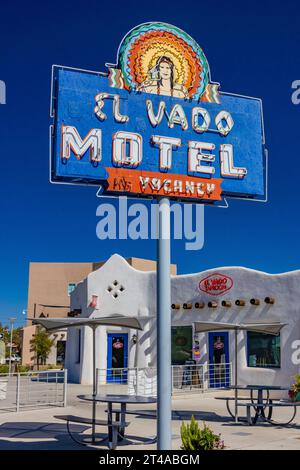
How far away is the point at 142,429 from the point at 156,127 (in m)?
6.94

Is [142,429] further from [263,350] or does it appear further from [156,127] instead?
[263,350]

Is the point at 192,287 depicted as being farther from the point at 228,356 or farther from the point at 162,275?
the point at 162,275

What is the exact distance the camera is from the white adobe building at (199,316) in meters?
21.2

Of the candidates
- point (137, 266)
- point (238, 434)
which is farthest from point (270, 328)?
point (137, 266)

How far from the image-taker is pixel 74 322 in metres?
11.9

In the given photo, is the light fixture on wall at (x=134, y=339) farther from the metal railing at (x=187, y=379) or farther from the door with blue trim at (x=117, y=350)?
the metal railing at (x=187, y=379)

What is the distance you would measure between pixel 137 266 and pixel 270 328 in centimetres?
3516

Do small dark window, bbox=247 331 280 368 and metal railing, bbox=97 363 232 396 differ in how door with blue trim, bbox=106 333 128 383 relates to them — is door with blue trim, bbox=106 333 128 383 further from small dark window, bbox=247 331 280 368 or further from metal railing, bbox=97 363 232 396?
small dark window, bbox=247 331 280 368

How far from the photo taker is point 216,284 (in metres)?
23.1

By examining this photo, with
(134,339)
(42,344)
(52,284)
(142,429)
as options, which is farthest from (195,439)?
(52,284)

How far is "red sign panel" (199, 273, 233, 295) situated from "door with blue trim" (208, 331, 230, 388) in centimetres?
172

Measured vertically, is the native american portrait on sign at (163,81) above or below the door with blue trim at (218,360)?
above

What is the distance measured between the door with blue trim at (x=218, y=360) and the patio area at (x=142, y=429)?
4.24m

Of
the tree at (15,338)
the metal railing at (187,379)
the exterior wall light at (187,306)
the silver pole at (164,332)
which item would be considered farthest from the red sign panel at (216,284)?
the tree at (15,338)
